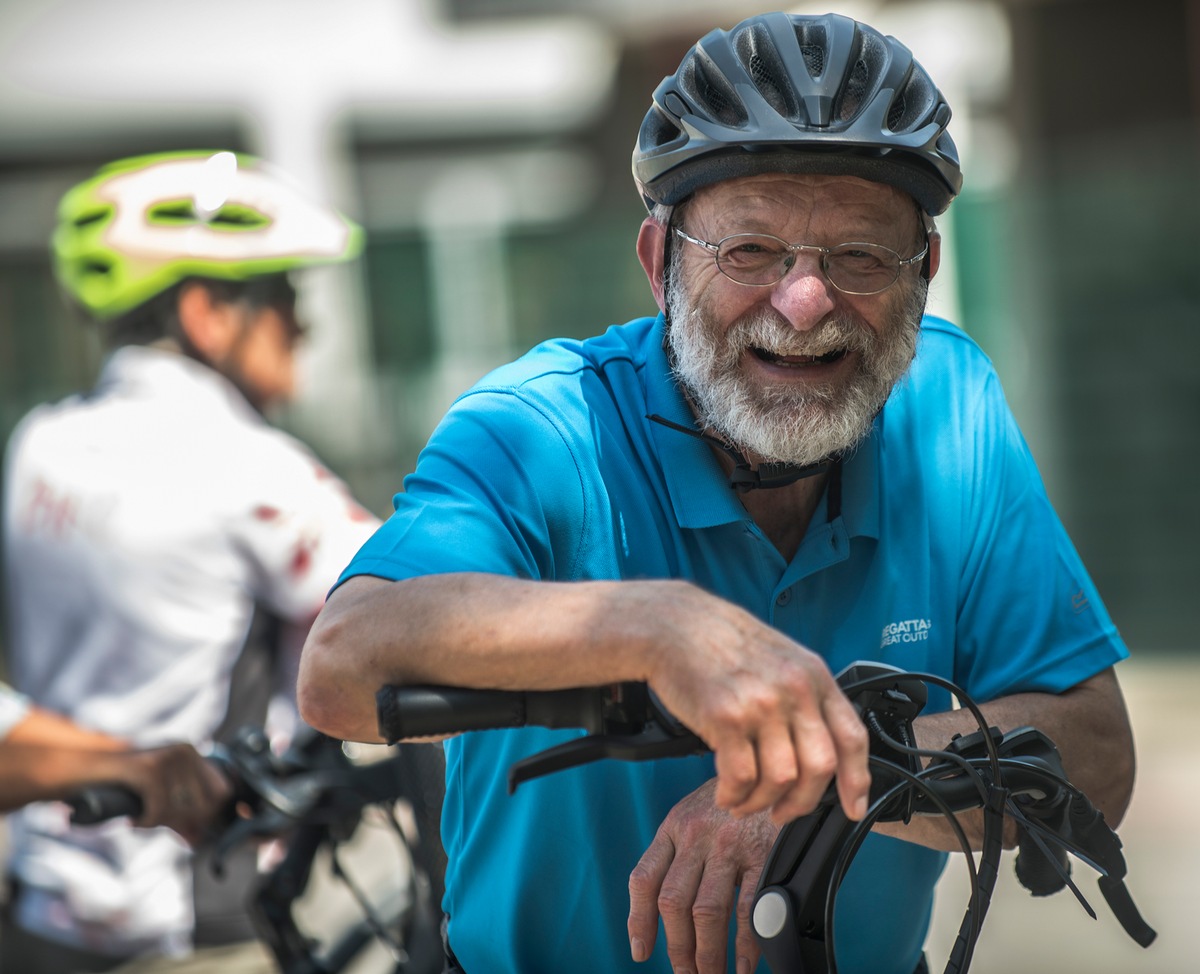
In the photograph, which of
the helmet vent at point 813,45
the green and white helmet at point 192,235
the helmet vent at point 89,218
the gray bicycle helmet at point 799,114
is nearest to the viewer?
the gray bicycle helmet at point 799,114

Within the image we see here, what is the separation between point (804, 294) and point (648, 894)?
2.95 ft

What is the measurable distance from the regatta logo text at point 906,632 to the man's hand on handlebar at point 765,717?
27.4 inches

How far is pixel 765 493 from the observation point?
2439 millimetres

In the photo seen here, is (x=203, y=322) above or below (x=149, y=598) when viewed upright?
above

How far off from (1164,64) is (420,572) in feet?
37.9

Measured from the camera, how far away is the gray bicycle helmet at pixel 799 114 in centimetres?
226

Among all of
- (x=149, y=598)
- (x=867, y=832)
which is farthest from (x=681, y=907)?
(x=149, y=598)

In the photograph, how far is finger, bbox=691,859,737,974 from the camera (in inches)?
73.1

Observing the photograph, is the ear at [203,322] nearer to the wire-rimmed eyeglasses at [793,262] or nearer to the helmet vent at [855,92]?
the wire-rimmed eyeglasses at [793,262]

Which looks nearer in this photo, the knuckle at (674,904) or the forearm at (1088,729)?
the knuckle at (674,904)

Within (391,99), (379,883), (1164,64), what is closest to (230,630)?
(379,883)

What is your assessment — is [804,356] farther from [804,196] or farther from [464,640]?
[464,640]

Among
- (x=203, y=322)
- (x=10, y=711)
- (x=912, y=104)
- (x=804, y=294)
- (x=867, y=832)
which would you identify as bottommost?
(x=10, y=711)

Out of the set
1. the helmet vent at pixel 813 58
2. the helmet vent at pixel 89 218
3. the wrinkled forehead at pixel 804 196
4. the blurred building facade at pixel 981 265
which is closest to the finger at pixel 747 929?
the wrinkled forehead at pixel 804 196
